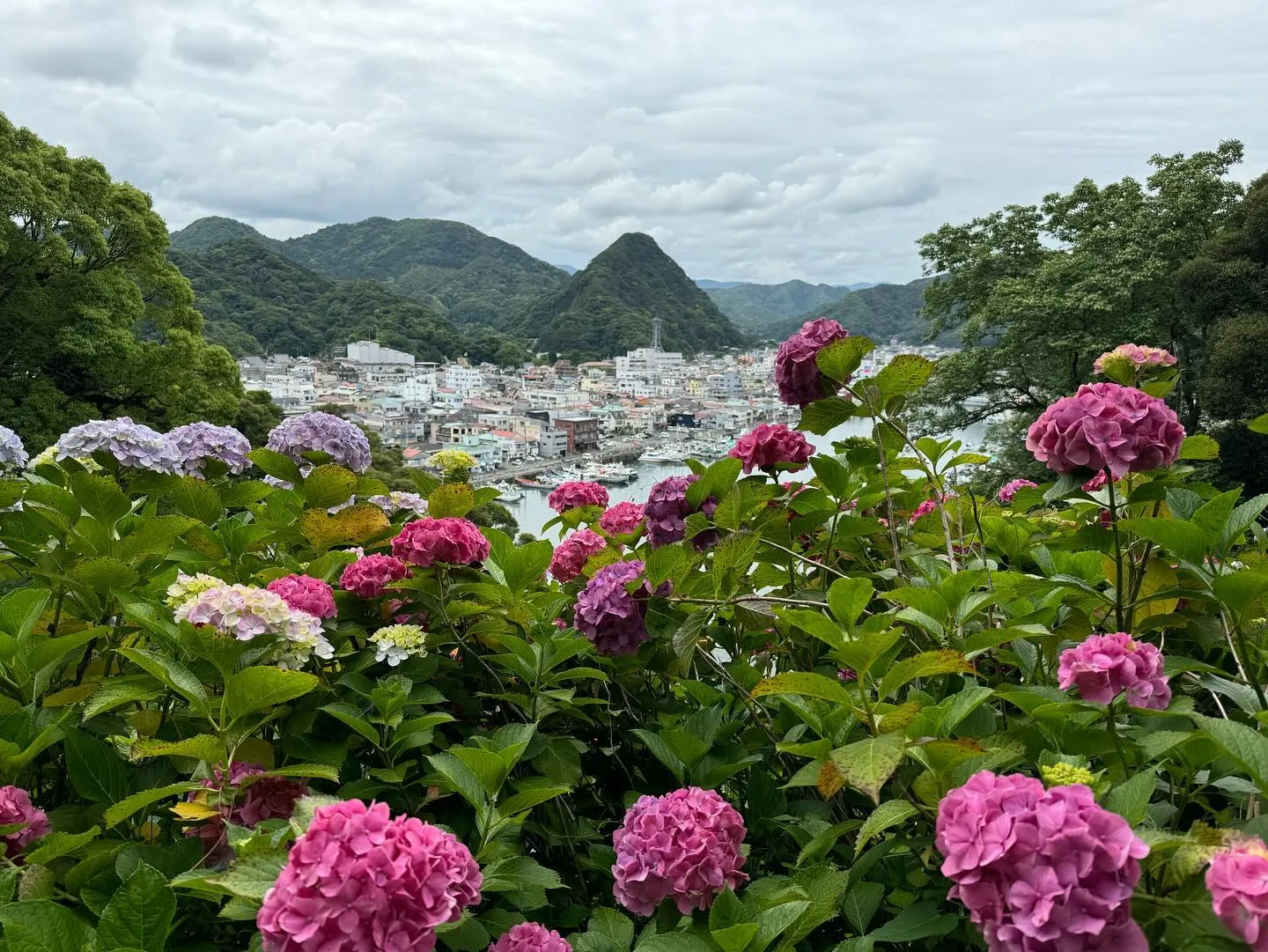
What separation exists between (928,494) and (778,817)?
1.01 meters

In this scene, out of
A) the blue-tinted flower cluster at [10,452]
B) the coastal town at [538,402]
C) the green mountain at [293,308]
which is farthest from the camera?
the green mountain at [293,308]

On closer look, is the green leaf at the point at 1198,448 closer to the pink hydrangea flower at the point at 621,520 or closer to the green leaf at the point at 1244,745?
the green leaf at the point at 1244,745

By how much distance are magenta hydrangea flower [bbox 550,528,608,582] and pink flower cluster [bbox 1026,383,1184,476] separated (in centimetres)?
72

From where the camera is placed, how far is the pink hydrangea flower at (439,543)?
3.40ft

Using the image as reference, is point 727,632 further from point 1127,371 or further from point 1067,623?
point 1127,371

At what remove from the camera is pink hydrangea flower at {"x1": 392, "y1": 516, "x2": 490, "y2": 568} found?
3.40ft

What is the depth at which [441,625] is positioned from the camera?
3.61 feet

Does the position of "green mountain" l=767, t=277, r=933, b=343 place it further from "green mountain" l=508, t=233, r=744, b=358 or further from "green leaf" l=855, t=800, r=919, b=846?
"green leaf" l=855, t=800, r=919, b=846

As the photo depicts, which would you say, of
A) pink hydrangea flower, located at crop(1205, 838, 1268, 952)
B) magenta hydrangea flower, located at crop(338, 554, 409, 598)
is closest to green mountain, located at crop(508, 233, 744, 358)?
magenta hydrangea flower, located at crop(338, 554, 409, 598)

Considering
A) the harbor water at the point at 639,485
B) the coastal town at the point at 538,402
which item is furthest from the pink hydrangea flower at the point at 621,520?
the coastal town at the point at 538,402

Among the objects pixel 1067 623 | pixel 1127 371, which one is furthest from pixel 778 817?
pixel 1127 371

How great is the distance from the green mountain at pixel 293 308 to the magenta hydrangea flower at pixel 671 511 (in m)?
52.1

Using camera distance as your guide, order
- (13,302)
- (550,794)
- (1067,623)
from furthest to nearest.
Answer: (13,302) → (1067,623) → (550,794)

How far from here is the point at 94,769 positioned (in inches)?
32.5
